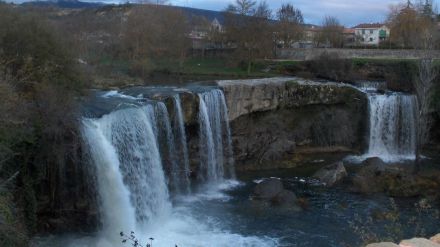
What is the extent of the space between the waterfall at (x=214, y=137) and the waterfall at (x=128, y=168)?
2976mm

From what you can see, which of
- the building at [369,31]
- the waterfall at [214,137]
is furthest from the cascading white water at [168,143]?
the building at [369,31]

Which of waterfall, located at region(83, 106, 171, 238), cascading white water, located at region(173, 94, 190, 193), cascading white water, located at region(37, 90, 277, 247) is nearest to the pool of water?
cascading white water, located at region(37, 90, 277, 247)

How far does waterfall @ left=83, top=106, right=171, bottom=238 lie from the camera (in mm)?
15102

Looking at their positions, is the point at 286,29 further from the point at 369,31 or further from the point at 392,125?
the point at 369,31

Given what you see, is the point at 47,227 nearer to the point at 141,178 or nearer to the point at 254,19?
the point at 141,178

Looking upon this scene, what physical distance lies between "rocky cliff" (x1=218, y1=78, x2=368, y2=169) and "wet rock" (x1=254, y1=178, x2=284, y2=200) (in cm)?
442

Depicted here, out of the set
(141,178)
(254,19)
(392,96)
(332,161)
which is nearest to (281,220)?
(141,178)

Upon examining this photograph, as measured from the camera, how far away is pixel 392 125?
26828 millimetres

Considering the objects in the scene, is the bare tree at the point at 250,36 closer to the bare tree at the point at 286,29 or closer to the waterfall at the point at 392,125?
the bare tree at the point at 286,29


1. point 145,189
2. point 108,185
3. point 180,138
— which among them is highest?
point 180,138

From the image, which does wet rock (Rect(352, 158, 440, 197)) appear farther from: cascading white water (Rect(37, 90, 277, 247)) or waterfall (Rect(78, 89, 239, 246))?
cascading white water (Rect(37, 90, 277, 247))

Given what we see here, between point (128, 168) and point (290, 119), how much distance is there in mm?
11182

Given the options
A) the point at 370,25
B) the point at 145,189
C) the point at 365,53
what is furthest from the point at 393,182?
the point at 370,25

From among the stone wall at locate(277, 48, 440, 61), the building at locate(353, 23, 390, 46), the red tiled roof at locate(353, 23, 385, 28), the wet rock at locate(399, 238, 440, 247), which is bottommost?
the wet rock at locate(399, 238, 440, 247)
